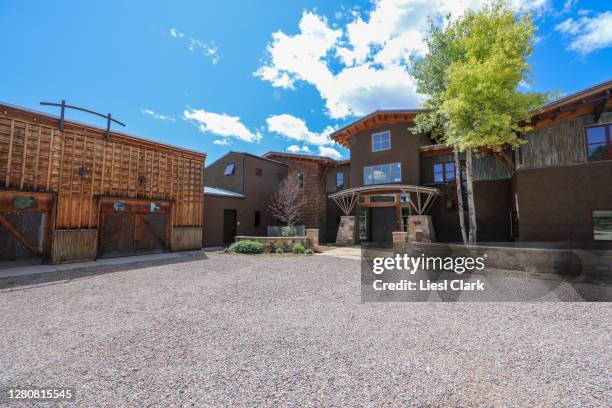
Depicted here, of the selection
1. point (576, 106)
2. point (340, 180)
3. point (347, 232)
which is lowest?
point (347, 232)

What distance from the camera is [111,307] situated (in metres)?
5.57

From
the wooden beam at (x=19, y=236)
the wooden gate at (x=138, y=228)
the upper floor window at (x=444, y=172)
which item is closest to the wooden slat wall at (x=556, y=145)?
the upper floor window at (x=444, y=172)

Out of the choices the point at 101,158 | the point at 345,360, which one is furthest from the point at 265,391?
the point at 101,158

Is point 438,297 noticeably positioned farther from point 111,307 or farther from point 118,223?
point 118,223

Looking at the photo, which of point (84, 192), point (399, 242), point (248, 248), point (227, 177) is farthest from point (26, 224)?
point (399, 242)

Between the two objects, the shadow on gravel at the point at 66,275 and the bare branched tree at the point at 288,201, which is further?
the bare branched tree at the point at 288,201

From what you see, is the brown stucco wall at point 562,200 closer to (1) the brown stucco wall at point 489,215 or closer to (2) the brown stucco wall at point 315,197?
(1) the brown stucco wall at point 489,215

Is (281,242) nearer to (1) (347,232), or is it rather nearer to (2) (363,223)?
(1) (347,232)

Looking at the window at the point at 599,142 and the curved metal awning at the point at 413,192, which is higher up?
the window at the point at 599,142

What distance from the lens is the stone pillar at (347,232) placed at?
18469 millimetres

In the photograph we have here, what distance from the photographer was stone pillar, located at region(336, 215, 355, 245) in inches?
727

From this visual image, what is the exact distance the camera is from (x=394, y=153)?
18.1 meters

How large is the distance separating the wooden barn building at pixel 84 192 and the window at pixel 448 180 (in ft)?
52.0

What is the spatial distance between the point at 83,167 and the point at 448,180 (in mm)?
19760
